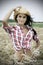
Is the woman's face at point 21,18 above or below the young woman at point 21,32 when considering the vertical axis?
above

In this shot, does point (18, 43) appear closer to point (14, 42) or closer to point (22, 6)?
point (14, 42)

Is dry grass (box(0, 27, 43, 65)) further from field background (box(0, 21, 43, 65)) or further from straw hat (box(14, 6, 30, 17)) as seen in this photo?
straw hat (box(14, 6, 30, 17))

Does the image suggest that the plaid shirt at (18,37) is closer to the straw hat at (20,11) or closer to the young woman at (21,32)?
the young woman at (21,32)

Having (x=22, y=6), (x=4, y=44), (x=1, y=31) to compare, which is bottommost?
(x=4, y=44)

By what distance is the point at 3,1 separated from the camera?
2359 mm

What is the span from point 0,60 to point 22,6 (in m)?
0.67

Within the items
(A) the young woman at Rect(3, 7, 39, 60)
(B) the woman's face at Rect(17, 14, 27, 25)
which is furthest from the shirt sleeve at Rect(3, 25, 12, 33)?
(B) the woman's face at Rect(17, 14, 27, 25)

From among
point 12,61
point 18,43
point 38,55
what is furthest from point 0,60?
point 38,55

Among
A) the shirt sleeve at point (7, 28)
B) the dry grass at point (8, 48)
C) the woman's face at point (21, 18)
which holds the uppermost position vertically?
the woman's face at point (21, 18)

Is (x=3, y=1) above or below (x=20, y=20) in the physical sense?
above

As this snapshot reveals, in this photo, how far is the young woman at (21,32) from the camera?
2275 mm

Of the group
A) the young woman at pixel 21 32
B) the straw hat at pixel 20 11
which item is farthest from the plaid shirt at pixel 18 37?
the straw hat at pixel 20 11

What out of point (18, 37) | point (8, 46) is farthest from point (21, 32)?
point (8, 46)

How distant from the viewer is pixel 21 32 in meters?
A: 2.30
